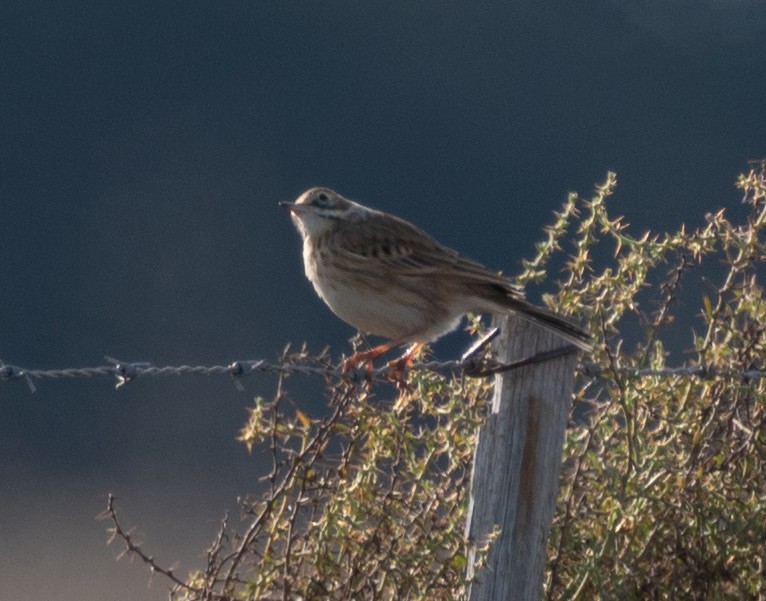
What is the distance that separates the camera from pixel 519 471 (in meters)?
3.82

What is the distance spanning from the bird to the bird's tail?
65 centimetres

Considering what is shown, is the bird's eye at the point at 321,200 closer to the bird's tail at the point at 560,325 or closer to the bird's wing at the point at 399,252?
the bird's wing at the point at 399,252

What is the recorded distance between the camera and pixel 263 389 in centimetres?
955

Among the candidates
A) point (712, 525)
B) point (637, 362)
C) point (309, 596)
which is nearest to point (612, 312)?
point (637, 362)

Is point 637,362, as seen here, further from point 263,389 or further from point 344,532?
point 263,389

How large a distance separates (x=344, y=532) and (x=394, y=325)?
98 cm

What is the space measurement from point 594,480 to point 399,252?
1.26 metres

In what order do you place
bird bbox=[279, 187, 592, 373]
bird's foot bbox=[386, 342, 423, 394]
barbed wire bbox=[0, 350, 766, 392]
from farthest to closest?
bird bbox=[279, 187, 592, 373] → bird's foot bbox=[386, 342, 423, 394] → barbed wire bbox=[0, 350, 766, 392]

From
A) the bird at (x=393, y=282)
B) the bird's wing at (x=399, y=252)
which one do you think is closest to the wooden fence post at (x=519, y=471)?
the bird at (x=393, y=282)

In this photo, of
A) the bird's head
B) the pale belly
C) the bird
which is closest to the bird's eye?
the bird's head

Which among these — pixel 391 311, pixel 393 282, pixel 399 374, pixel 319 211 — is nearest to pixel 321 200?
Result: pixel 319 211

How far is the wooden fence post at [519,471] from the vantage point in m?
3.82

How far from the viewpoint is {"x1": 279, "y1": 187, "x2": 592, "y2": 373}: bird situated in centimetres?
493

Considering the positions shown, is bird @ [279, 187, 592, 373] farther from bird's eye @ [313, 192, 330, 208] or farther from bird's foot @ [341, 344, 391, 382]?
bird's eye @ [313, 192, 330, 208]
